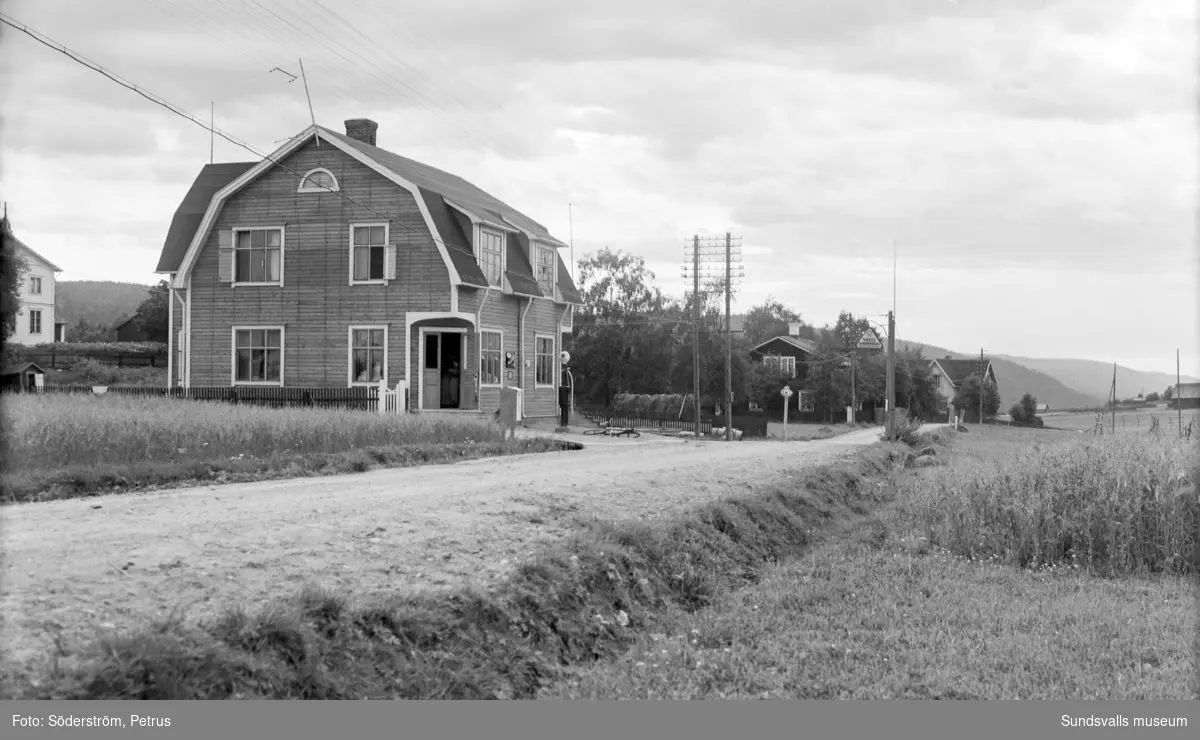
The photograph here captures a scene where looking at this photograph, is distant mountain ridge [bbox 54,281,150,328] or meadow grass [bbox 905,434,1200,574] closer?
meadow grass [bbox 905,434,1200,574]

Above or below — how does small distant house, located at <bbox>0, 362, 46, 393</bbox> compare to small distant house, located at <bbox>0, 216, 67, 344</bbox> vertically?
below

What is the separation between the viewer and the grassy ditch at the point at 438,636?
6191mm

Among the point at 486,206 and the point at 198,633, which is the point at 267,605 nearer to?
the point at 198,633

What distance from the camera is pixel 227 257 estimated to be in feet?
117

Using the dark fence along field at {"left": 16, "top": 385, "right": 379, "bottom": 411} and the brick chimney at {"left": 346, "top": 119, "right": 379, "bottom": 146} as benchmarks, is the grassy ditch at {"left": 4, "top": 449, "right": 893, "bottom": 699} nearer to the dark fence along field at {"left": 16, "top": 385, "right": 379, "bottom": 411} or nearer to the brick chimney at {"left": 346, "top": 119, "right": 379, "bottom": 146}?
the dark fence along field at {"left": 16, "top": 385, "right": 379, "bottom": 411}

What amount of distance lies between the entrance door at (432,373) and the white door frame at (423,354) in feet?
0.30

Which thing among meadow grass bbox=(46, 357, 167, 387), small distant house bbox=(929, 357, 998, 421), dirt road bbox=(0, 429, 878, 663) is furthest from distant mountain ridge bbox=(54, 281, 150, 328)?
dirt road bbox=(0, 429, 878, 663)

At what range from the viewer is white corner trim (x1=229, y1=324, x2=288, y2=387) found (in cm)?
3544

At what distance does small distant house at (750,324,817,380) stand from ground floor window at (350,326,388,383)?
2326 inches

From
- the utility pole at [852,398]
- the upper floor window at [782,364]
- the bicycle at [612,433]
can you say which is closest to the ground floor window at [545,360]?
the bicycle at [612,433]

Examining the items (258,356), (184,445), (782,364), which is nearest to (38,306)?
(258,356)

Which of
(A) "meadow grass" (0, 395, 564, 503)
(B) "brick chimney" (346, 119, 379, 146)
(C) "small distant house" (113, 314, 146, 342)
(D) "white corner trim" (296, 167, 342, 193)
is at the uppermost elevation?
(B) "brick chimney" (346, 119, 379, 146)

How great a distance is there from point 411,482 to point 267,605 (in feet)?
28.5

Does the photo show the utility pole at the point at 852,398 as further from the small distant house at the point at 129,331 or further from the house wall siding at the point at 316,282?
the small distant house at the point at 129,331
